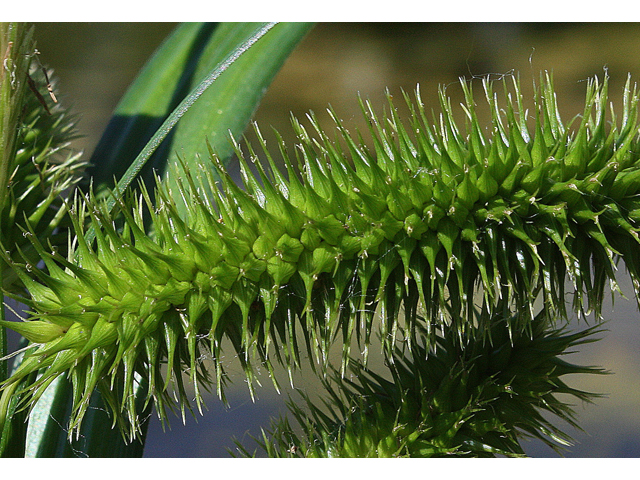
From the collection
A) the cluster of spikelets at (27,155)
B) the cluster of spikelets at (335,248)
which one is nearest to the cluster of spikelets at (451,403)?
the cluster of spikelets at (335,248)

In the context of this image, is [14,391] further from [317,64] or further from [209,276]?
[317,64]

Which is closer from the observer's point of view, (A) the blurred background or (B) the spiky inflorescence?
(B) the spiky inflorescence

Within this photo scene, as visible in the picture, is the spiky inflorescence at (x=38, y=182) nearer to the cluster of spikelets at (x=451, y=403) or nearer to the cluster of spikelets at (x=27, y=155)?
the cluster of spikelets at (x=27, y=155)

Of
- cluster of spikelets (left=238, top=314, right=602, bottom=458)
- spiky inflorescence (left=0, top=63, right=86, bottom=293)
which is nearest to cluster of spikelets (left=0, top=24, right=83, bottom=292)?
spiky inflorescence (left=0, top=63, right=86, bottom=293)

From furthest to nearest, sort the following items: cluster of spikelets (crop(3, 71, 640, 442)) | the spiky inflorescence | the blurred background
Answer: the blurred background → the spiky inflorescence → cluster of spikelets (crop(3, 71, 640, 442))

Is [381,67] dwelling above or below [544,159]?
above

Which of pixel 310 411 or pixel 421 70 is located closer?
pixel 310 411

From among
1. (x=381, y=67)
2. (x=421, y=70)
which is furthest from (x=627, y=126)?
(x=381, y=67)

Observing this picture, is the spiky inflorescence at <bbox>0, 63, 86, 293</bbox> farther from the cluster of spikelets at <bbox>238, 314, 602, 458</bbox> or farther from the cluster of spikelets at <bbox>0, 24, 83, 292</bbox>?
the cluster of spikelets at <bbox>238, 314, 602, 458</bbox>
